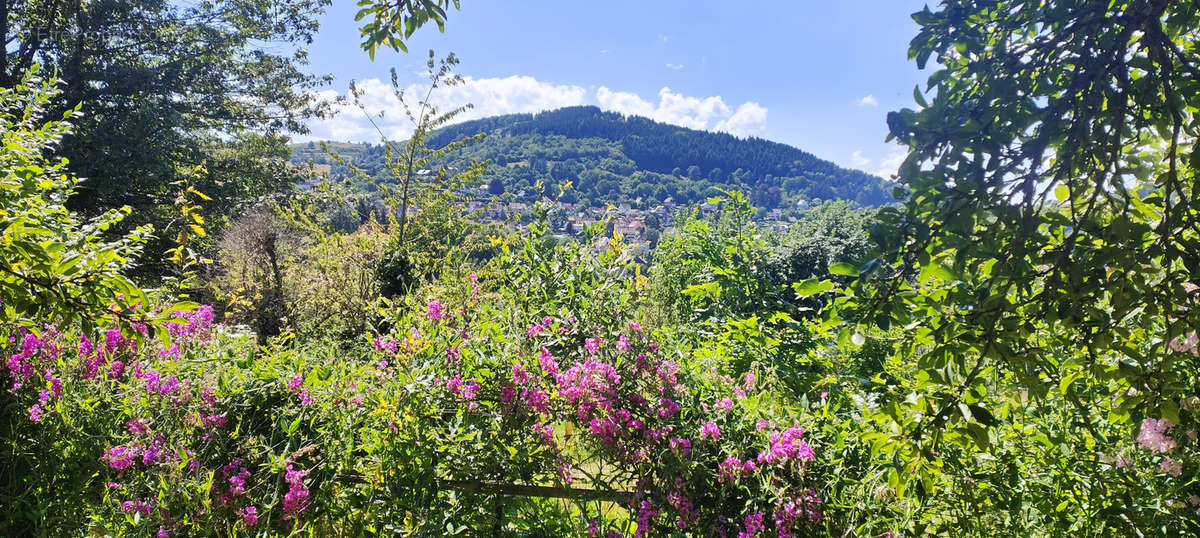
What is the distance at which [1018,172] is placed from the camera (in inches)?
40.9

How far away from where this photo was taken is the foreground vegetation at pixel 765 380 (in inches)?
40.9

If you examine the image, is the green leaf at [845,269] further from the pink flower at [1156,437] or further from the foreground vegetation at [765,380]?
the pink flower at [1156,437]

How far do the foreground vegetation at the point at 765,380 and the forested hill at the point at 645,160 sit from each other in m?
88.4

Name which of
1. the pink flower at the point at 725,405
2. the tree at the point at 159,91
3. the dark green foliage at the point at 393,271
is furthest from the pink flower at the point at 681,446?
the tree at the point at 159,91

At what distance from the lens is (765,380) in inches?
87.4

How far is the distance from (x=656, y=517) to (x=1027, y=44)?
1.58 meters

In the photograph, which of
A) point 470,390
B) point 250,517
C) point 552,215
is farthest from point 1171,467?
point 250,517

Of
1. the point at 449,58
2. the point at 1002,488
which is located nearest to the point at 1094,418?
the point at 1002,488

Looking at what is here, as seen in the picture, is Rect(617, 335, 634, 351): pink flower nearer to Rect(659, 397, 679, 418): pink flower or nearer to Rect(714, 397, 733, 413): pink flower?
Rect(659, 397, 679, 418): pink flower

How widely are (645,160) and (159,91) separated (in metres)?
117

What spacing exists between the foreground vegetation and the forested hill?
8841 cm

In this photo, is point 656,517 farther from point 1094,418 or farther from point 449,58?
point 449,58

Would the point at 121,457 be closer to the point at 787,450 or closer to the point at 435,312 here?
the point at 435,312

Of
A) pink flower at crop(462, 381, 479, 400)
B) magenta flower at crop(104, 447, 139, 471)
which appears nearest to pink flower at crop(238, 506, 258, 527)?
magenta flower at crop(104, 447, 139, 471)
